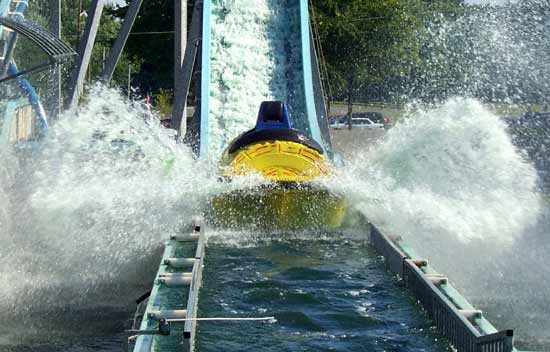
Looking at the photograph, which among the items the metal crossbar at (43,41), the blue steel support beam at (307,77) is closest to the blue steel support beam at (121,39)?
the blue steel support beam at (307,77)

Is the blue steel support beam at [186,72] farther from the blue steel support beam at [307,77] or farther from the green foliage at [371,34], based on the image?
the green foliage at [371,34]

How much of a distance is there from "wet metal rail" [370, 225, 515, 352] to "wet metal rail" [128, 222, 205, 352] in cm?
161

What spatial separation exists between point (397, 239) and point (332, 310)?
6.98 ft

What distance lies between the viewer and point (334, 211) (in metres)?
11.4

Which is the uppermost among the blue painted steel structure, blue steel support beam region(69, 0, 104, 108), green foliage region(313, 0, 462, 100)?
green foliage region(313, 0, 462, 100)

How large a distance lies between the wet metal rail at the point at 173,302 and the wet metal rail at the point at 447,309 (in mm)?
1615

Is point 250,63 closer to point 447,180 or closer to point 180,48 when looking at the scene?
point 180,48

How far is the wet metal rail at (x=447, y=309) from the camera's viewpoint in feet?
18.8

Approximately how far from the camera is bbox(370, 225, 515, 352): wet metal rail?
226 inches

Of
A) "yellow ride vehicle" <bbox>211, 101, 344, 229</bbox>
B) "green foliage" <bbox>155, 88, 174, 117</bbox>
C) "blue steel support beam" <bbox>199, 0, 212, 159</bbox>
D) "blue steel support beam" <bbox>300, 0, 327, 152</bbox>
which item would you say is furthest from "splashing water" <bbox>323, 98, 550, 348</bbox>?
"green foliage" <bbox>155, 88, 174, 117</bbox>

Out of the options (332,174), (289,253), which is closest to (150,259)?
(289,253)

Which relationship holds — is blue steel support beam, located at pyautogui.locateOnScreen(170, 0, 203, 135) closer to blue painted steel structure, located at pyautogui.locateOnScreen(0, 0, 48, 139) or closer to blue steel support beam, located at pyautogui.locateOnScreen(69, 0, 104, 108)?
blue steel support beam, located at pyautogui.locateOnScreen(69, 0, 104, 108)

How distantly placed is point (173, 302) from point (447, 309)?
1847 millimetres

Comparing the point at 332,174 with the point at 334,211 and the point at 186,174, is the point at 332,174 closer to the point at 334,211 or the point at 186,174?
the point at 334,211
